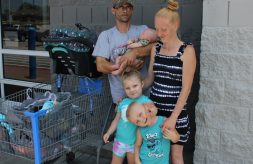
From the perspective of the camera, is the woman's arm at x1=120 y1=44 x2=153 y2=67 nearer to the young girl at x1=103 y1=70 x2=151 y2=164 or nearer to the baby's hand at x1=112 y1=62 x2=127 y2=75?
the baby's hand at x1=112 y1=62 x2=127 y2=75

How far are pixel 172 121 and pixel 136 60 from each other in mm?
748

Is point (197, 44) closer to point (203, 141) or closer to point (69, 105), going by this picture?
point (203, 141)

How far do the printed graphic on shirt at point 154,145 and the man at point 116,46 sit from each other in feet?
2.08

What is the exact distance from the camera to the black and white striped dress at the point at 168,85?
2963 mm

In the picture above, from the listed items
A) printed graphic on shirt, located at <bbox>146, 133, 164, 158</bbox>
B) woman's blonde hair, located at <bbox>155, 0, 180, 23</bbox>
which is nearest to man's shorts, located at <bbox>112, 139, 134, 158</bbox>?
printed graphic on shirt, located at <bbox>146, 133, 164, 158</bbox>

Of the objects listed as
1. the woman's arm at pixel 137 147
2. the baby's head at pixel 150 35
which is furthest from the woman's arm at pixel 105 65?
the woman's arm at pixel 137 147

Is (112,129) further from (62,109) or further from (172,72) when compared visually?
(172,72)

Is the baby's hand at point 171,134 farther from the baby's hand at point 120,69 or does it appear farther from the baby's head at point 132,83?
the baby's hand at point 120,69

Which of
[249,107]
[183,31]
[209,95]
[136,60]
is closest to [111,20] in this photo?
[183,31]

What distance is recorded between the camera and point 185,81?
2.91 metres

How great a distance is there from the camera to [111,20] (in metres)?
5.00

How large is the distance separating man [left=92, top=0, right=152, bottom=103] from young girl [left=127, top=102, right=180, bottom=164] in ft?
1.78

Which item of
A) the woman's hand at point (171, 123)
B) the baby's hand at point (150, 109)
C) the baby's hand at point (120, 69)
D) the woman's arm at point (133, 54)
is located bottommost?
the woman's hand at point (171, 123)

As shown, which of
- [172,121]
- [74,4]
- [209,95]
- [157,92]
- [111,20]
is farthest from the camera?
[74,4]
